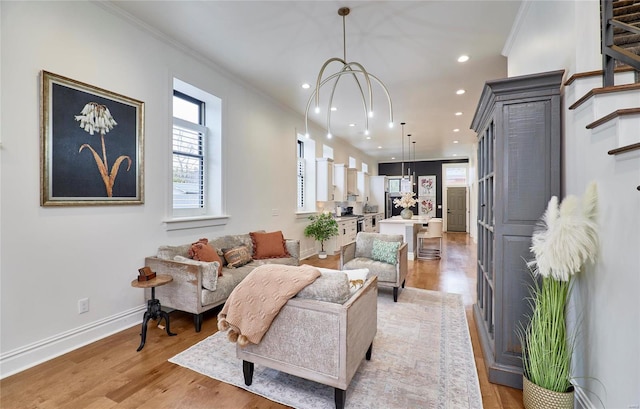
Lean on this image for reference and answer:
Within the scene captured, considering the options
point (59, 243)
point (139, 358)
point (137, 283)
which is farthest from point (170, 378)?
point (59, 243)

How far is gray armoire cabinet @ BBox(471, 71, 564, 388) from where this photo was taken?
192cm

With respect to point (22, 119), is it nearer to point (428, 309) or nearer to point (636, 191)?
point (636, 191)

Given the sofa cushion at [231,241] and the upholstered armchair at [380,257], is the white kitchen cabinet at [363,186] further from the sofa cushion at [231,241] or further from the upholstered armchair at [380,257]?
the sofa cushion at [231,241]

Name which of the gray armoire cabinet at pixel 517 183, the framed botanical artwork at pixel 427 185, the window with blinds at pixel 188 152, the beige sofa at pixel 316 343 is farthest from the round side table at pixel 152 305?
the framed botanical artwork at pixel 427 185

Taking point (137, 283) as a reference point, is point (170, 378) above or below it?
below

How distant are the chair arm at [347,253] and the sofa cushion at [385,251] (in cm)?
29

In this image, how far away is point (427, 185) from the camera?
12.0 metres

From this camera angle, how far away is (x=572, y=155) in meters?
1.77

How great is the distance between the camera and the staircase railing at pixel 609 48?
4.52 ft

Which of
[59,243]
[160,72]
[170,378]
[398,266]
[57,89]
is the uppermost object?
[160,72]

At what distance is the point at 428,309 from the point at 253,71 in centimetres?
404

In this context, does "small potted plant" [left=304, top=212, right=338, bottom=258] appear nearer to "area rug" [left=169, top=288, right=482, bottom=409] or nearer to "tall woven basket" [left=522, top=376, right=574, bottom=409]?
"area rug" [left=169, top=288, right=482, bottom=409]

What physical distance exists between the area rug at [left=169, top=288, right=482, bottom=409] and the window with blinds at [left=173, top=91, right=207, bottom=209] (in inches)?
77.3

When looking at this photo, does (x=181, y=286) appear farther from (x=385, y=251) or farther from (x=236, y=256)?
(x=385, y=251)
